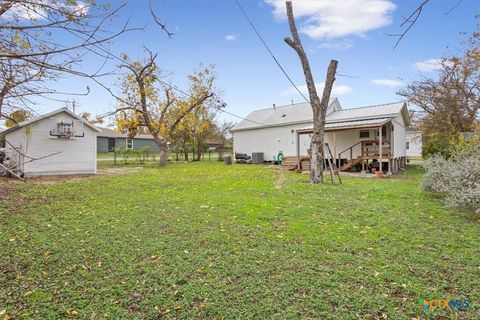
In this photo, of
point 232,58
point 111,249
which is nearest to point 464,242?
point 111,249

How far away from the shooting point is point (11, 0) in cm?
238

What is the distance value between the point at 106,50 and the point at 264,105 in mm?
25254

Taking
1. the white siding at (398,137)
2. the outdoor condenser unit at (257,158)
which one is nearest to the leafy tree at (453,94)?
the white siding at (398,137)

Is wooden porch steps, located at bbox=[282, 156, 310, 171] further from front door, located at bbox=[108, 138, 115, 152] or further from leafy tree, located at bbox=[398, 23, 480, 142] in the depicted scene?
front door, located at bbox=[108, 138, 115, 152]

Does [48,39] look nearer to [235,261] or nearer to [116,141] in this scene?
[235,261]

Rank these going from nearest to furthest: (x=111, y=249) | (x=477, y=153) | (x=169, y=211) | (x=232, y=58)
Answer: (x=111, y=249) < (x=169, y=211) < (x=477, y=153) < (x=232, y=58)

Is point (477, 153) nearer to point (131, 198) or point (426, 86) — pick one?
point (131, 198)

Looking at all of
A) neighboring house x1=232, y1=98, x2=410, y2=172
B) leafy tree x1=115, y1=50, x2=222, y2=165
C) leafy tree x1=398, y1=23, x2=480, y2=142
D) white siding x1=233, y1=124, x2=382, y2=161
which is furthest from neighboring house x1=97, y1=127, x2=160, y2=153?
leafy tree x1=398, y1=23, x2=480, y2=142

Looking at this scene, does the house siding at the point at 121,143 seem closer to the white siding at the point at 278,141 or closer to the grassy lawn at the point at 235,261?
the white siding at the point at 278,141

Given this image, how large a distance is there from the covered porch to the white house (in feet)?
37.1

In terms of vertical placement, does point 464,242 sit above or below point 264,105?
below

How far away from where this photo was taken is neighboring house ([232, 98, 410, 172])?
51.0 feet

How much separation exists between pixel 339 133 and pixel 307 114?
4.08 m

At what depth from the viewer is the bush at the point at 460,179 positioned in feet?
17.7
